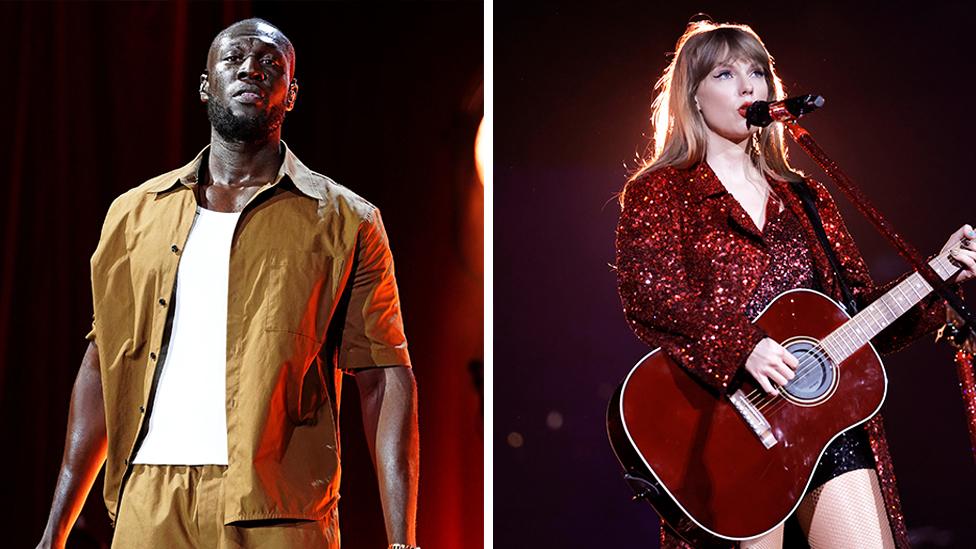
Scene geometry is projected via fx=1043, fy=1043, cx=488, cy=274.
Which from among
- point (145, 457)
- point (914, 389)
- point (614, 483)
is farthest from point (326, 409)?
point (914, 389)

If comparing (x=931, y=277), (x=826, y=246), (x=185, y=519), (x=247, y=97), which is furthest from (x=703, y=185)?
(x=185, y=519)

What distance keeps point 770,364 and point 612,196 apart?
4.82 feet

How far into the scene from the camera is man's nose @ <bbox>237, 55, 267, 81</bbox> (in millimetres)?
2713

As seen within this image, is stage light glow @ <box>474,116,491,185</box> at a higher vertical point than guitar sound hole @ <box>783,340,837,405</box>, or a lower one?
higher

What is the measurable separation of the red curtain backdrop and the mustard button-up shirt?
41.4 inches

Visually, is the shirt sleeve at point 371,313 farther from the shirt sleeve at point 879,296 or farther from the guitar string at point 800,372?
the shirt sleeve at point 879,296

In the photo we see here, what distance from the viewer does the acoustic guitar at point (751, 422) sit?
106 inches

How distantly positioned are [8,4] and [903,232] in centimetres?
341

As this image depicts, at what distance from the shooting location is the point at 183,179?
2650 millimetres

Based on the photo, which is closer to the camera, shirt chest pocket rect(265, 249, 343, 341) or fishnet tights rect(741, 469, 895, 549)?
shirt chest pocket rect(265, 249, 343, 341)

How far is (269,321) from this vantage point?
2.49 metres

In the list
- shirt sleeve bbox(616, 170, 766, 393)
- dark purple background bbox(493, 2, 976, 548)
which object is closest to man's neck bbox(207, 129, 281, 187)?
shirt sleeve bbox(616, 170, 766, 393)

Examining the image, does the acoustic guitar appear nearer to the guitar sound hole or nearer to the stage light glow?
the guitar sound hole

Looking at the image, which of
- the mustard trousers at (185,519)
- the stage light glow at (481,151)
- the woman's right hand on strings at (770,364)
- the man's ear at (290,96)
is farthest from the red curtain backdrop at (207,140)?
the woman's right hand on strings at (770,364)
